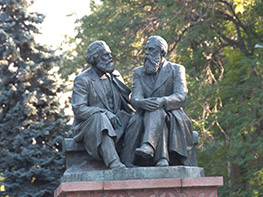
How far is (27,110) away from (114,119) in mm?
11622

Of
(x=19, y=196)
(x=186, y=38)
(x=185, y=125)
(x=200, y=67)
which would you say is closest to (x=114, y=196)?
(x=185, y=125)

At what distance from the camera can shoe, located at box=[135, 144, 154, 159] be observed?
777 centimetres

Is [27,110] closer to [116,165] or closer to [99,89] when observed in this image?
[99,89]

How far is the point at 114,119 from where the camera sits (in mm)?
8148

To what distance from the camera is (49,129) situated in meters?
19.5

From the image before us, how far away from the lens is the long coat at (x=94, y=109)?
26.0ft

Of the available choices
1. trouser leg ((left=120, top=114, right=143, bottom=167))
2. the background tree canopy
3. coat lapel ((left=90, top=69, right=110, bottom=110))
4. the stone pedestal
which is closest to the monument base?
the stone pedestal

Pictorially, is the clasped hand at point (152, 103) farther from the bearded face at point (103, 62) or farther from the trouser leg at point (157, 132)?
the bearded face at point (103, 62)

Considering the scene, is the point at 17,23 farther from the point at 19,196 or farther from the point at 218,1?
the point at 218,1

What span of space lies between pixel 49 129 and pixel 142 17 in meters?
4.32

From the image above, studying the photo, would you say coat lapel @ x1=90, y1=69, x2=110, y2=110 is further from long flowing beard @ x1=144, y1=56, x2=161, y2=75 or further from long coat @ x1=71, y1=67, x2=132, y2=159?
long flowing beard @ x1=144, y1=56, x2=161, y2=75

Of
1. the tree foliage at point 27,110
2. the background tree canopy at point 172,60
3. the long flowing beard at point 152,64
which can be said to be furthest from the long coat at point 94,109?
the tree foliage at point 27,110

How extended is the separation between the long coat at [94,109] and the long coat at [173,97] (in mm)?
286

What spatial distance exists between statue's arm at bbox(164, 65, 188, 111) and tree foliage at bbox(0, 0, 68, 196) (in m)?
11.0
